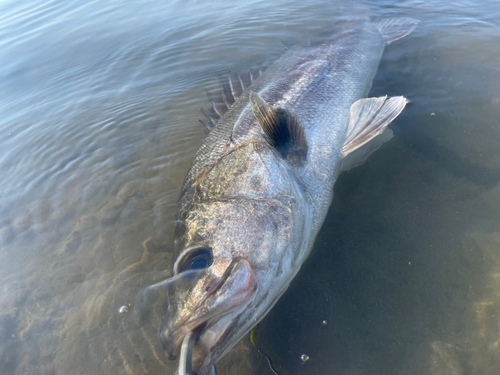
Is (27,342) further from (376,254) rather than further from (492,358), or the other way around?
(492,358)

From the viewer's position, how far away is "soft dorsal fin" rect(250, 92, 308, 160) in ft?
7.97

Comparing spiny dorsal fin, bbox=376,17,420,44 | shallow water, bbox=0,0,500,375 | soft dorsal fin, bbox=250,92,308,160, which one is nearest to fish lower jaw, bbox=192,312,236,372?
shallow water, bbox=0,0,500,375

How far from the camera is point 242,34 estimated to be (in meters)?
6.34

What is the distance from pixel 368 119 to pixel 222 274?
7.37 feet

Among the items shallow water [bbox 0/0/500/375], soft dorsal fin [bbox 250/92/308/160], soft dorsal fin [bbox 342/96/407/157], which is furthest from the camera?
soft dorsal fin [bbox 342/96/407/157]

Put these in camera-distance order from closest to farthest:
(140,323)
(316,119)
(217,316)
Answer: (217,316)
(140,323)
(316,119)

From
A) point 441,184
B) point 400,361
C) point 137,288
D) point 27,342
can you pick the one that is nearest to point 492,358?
point 400,361

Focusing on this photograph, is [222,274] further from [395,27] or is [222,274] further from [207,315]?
[395,27]

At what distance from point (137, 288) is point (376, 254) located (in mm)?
1942

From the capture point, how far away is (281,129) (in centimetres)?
251

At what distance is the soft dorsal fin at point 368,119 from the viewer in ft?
9.39

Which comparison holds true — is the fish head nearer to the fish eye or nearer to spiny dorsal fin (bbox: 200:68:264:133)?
the fish eye

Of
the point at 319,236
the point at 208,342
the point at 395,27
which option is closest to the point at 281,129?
the point at 319,236

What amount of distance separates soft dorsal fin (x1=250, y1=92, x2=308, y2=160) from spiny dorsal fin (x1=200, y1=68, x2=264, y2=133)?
3.21 feet
